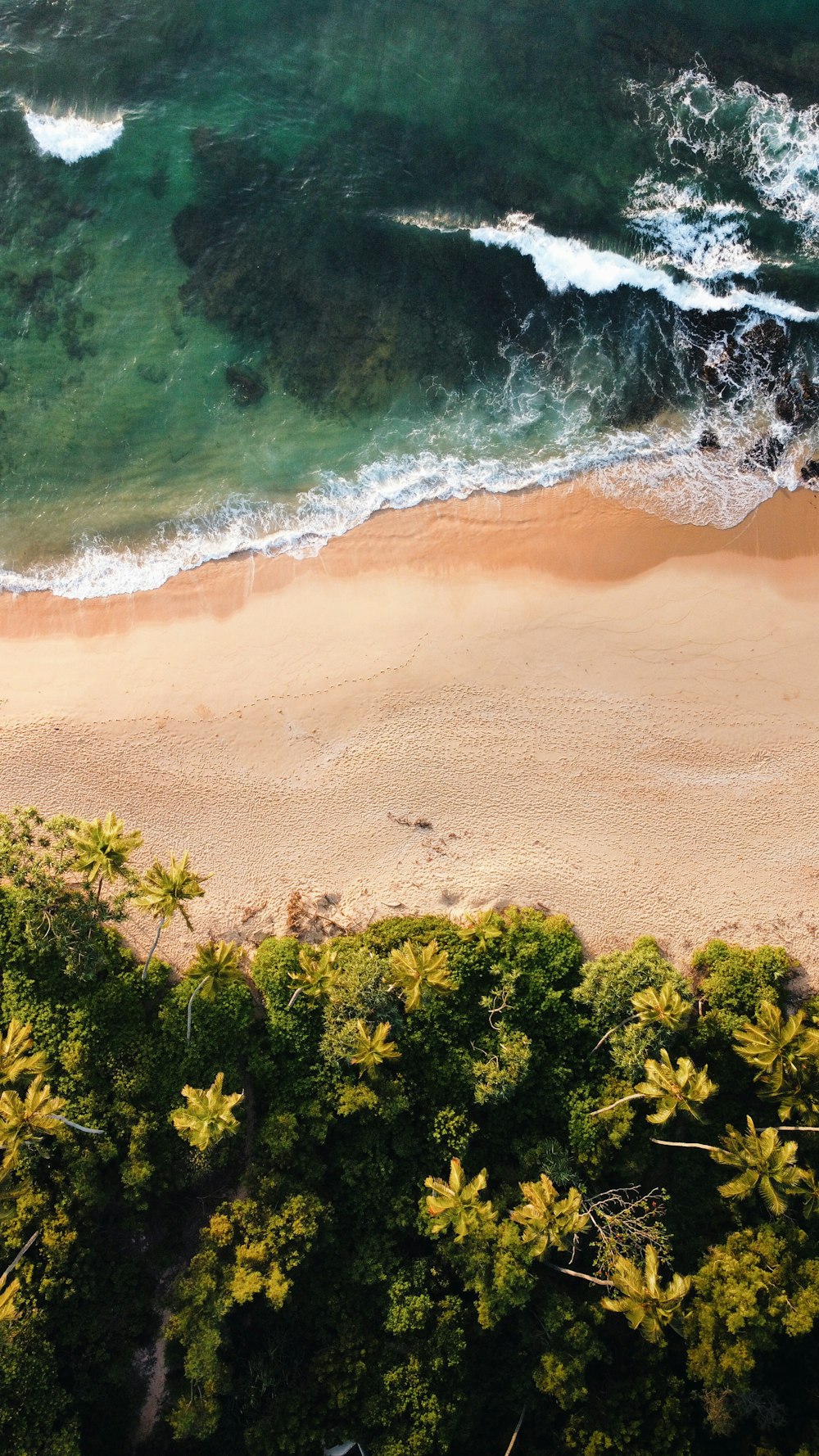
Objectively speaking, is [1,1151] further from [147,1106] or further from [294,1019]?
[294,1019]

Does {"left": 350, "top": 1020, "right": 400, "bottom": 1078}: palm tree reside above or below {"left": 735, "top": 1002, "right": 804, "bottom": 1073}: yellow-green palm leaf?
above

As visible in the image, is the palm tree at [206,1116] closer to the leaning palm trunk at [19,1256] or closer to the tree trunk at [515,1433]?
the leaning palm trunk at [19,1256]

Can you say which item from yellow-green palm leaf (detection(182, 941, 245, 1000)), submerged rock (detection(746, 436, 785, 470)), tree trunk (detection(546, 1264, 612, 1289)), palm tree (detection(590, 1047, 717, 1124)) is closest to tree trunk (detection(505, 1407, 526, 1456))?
tree trunk (detection(546, 1264, 612, 1289))

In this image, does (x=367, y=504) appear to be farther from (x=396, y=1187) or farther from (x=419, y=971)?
(x=396, y=1187)

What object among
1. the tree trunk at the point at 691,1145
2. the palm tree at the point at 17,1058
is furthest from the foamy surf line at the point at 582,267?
the palm tree at the point at 17,1058

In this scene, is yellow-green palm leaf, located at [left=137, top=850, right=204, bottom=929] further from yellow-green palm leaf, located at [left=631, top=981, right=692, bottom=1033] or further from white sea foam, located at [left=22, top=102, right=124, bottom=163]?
white sea foam, located at [left=22, top=102, right=124, bottom=163]

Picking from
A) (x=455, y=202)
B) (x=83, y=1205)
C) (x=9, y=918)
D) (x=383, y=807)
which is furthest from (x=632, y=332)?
(x=83, y=1205)
